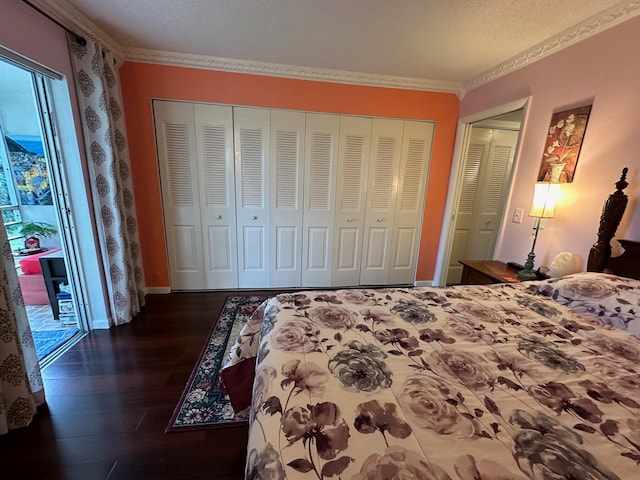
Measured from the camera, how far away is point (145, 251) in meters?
2.97

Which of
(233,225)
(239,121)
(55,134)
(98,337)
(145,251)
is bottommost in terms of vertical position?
(98,337)

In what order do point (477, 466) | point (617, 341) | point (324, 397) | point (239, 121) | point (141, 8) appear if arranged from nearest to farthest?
point (477, 466), point (324, 397), point (617, 341), point (141, 8), point (239, 121)

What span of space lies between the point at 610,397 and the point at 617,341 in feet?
1.62

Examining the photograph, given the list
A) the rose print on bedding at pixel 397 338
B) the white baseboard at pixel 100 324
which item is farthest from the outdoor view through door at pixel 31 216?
the rose print on bedding at pixel 397 338

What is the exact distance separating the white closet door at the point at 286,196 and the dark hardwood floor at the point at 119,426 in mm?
1314

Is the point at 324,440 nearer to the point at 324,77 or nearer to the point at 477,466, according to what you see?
the point at 477,466

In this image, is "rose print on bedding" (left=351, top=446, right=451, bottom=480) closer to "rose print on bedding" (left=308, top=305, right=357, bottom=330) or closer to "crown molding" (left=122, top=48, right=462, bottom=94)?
"rose print on bedding" (left=308, top=305, right=357, bottom=330)

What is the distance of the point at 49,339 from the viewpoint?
2188mm

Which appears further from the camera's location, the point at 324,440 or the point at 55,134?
the point at 55,134

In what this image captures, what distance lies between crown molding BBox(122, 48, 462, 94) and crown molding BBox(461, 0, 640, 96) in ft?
1.94

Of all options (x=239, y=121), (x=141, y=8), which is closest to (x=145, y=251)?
(x=239, y=121)

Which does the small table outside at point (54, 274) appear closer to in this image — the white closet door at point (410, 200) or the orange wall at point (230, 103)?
the orange wall at point (230, 103)

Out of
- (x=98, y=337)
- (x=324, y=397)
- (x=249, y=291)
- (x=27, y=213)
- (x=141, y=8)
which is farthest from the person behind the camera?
(x=249, y=291)

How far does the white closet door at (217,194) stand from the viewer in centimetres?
277
